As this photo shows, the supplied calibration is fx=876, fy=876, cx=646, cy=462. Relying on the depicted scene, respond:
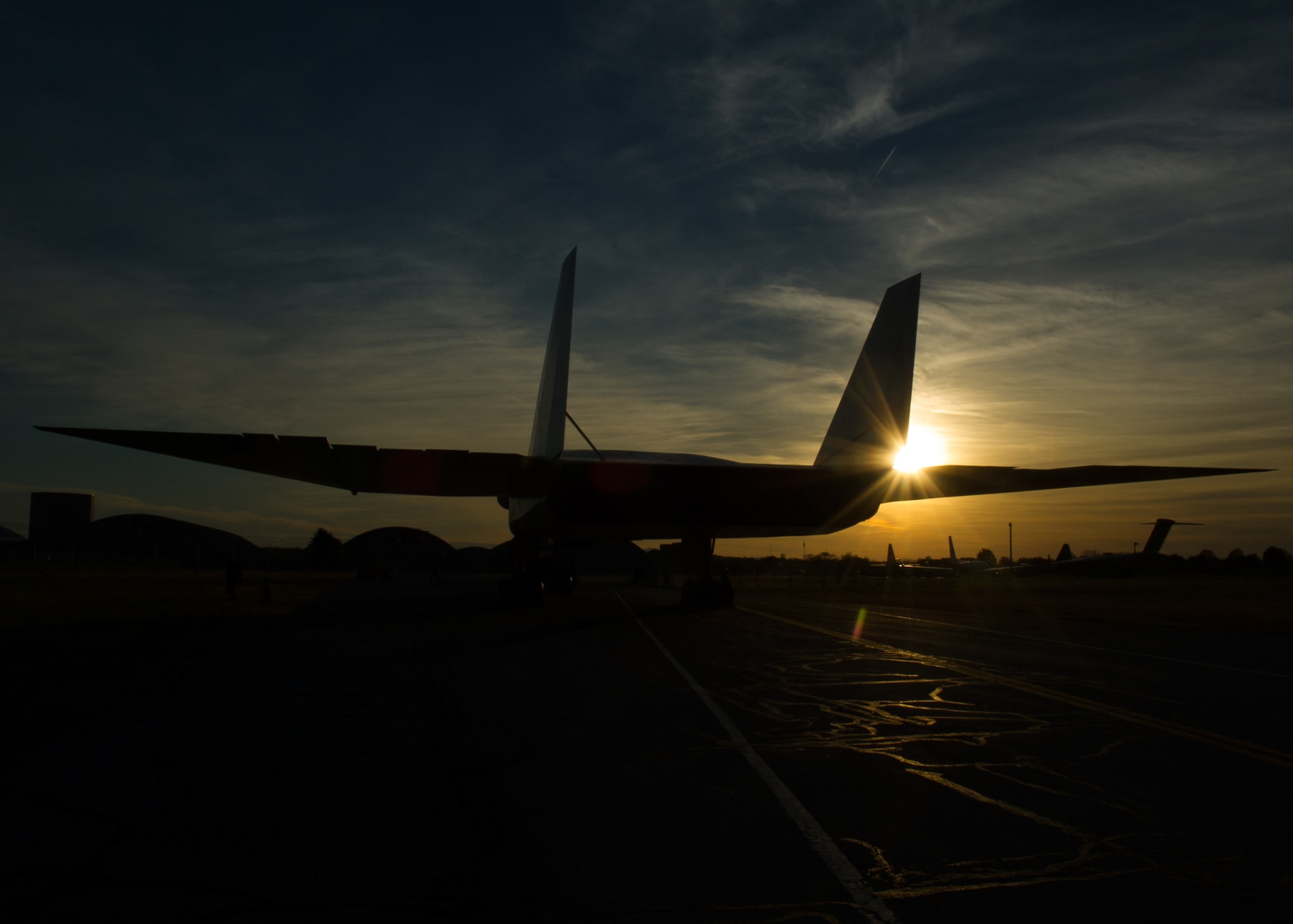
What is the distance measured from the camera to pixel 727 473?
1630 centimetres

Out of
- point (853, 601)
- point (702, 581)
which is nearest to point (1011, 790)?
point (702, 581)

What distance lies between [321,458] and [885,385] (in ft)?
33.5

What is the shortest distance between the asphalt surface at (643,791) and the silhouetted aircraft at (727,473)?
16.4ft

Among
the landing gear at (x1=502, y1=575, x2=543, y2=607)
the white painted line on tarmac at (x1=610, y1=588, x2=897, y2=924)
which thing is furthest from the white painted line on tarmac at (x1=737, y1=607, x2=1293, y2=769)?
the landing gear at (x1=502, y1=575, x2=543, y2=607)

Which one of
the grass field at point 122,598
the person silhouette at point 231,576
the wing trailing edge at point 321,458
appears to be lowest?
the grass field at point 122,598

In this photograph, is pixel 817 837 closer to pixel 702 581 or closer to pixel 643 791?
pixel 643 791

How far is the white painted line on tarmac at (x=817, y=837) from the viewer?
3.20 meters

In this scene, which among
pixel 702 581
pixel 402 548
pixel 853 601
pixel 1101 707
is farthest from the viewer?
pixel 402 548

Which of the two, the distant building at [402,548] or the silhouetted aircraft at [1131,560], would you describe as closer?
the silhouetted aircraft at [1131,560]

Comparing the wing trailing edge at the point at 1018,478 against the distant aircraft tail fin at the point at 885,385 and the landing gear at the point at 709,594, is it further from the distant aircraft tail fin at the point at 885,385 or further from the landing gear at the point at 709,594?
the landing gear at the point at 709,594

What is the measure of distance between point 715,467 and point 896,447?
3.59m

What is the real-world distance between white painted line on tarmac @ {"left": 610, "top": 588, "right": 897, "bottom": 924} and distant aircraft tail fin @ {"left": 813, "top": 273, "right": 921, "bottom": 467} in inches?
417

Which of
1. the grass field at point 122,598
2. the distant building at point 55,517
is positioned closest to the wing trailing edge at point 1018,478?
the grass field at point 122,598

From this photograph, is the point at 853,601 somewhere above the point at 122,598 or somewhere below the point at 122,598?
above
